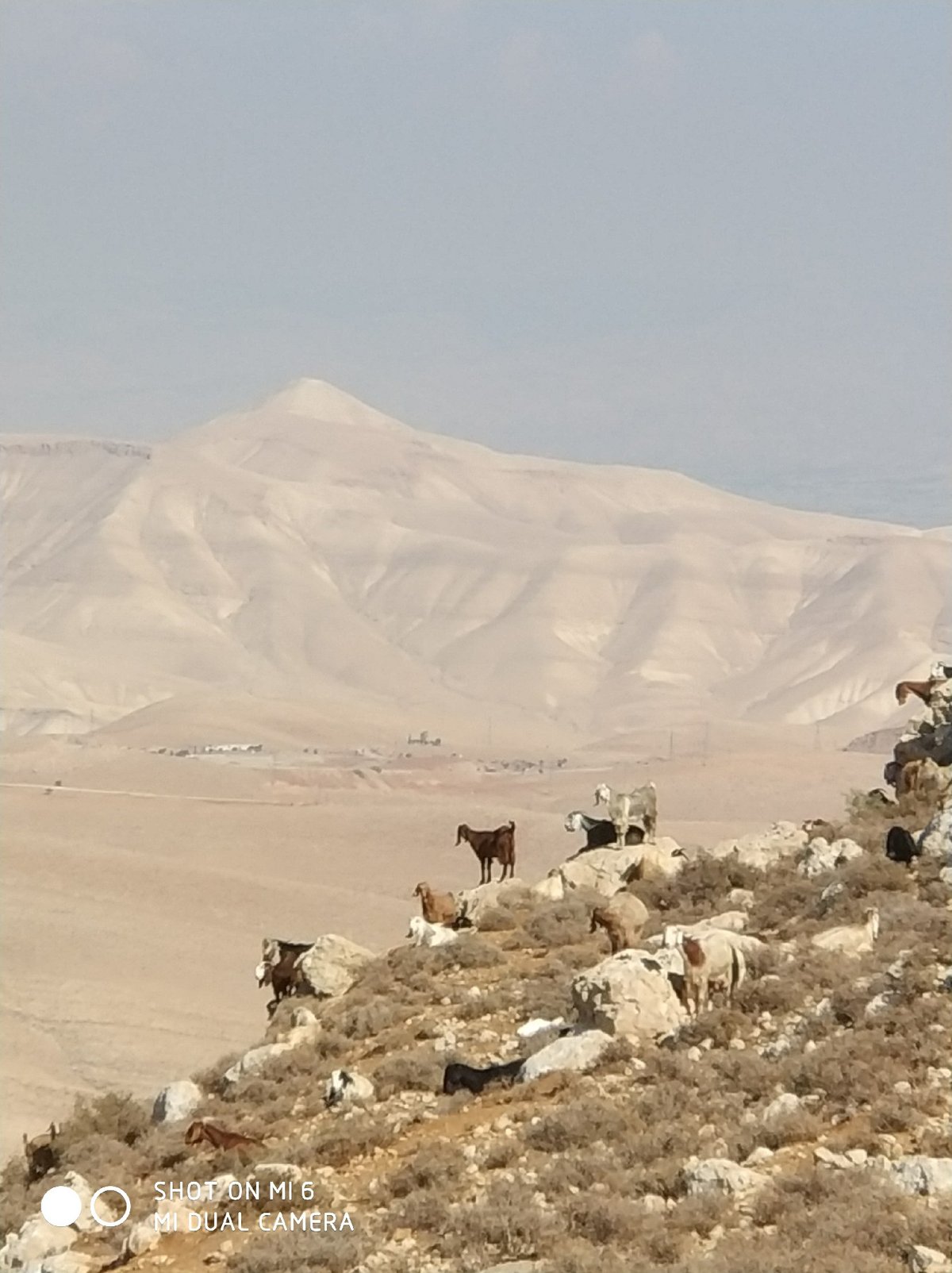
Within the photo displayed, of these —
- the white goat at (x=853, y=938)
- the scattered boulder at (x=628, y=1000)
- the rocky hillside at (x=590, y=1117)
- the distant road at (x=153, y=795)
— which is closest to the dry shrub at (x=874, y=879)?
the rocky hillside at (x=590, y=1117)

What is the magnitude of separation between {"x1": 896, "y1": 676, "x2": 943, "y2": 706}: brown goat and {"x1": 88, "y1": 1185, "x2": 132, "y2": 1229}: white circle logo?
10821 mm

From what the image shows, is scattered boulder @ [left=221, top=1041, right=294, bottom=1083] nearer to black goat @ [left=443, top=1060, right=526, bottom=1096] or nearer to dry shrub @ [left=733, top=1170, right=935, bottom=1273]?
black goat @ [left=443, top=1060, right=526, bottom=1096]

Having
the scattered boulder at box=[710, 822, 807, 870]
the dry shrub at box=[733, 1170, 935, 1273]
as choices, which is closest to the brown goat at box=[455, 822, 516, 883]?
the scattered boulder at box=[710, 822, 807, 870]

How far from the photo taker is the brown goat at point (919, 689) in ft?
63.3

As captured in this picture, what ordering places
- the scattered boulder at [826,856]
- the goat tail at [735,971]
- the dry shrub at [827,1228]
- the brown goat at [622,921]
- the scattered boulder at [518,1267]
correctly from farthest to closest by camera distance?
the scattered boulder at [826,856] → the brown goat at [622,921] → the goat tail at [735,971] → the scattered boulder at [518,1267] → the dry shrub at [827,1228]

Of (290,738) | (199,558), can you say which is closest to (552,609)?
(199,558)

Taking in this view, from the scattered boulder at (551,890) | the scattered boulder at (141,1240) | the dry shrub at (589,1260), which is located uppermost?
the scattered boulder at (551,890)

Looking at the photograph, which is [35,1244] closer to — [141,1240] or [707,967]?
[141,1240]

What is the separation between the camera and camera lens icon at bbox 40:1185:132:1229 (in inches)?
436

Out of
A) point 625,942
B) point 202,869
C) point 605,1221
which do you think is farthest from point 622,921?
point 202,869

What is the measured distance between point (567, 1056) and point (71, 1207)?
3.48m

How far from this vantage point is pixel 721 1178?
9.36 meters

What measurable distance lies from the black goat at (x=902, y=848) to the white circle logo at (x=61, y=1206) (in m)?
7.44

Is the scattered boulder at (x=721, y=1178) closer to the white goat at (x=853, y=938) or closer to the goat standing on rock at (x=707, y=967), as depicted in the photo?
the goat standing on rock at (x=707, y=967)
